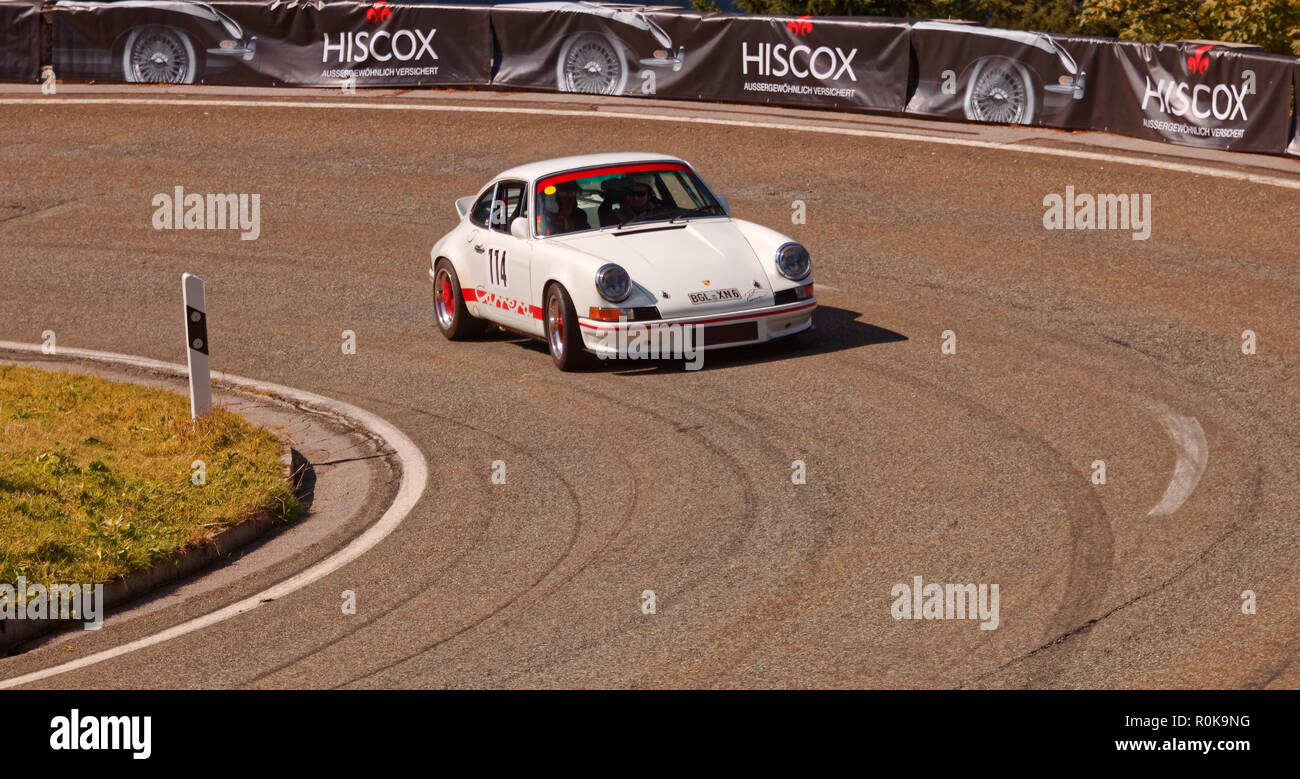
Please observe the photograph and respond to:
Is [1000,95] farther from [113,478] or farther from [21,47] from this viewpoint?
[21,47]

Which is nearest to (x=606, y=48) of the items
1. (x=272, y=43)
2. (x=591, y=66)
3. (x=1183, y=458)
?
(x=591, y=66)

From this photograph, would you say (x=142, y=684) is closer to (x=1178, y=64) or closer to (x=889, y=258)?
(x=889, y=258)

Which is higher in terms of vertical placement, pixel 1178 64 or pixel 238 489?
pixel 1178 64

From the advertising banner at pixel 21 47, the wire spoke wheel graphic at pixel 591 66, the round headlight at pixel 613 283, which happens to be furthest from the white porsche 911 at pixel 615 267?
the advertising banner at pixel 21 47

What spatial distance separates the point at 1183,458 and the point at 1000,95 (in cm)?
1206

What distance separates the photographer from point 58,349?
13859 millimetres

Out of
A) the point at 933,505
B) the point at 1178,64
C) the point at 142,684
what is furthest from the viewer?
the point at 1178,64

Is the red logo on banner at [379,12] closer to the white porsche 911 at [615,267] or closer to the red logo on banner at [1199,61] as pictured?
the white porsche 911 at [615,267]

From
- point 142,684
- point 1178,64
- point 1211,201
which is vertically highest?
point 1178,64

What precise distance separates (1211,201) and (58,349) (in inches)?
463

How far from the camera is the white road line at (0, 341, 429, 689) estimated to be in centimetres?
765

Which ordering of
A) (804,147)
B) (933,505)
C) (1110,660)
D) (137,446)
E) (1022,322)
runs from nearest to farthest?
1. (1110,660)
2. (933,505)
3. (137,446)
4. (1022,322)
5. (804,147)

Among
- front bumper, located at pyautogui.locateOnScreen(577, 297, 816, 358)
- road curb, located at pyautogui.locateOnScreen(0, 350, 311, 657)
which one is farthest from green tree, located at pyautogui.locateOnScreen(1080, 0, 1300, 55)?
road curb, located at pyautogui.locateOnScreen(0, 350, 311, 657)

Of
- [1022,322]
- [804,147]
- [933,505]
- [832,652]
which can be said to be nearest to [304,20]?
[804,147]
